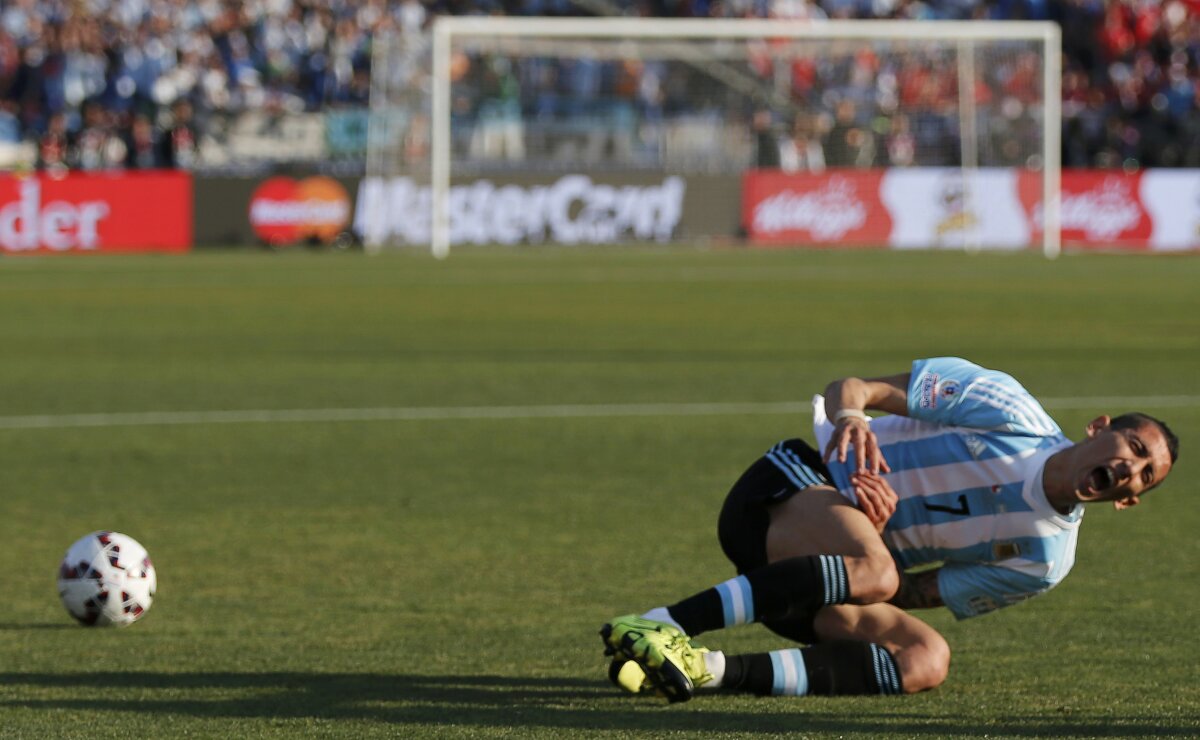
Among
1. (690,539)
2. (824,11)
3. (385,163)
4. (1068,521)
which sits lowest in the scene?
(690,539)

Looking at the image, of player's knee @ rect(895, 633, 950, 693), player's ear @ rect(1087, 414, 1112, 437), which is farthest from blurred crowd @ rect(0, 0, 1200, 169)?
player's ear @ rect(1087, 414, 1112, 437)

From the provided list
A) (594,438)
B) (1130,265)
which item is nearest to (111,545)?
(594,438)

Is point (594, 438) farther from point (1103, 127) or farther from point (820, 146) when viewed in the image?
point (1103, 127)

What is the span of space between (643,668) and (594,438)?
6.40 m

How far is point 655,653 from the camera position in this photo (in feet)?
15.8

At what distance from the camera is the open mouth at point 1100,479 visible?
4.77 m

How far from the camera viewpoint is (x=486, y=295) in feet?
74.3

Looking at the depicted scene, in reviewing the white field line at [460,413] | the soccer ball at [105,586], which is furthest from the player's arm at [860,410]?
the white field line at [460,413]

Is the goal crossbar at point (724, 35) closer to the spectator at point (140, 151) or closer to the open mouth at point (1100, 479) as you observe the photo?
the spectator at point (140, 151)

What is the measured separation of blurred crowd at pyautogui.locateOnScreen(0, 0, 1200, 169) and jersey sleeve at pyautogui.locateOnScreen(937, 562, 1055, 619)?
26722mm

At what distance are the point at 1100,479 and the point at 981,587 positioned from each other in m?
0.59

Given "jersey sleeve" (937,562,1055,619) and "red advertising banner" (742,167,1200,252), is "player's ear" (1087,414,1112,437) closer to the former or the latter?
"jersey sleeve" (937,562,1055,619)

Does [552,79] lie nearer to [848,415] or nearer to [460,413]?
[460,413]

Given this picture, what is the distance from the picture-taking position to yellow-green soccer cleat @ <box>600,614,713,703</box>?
4809 mm
